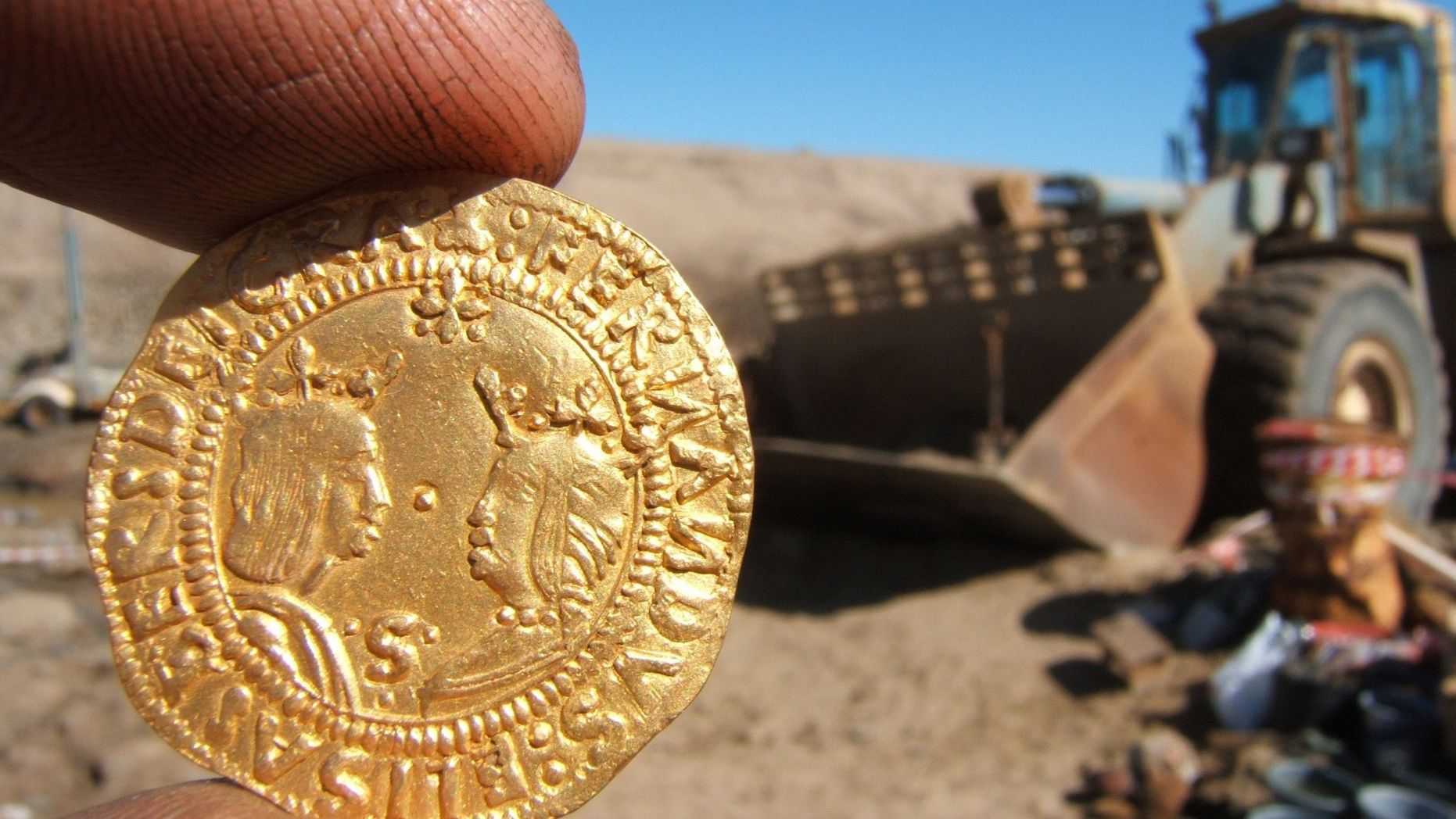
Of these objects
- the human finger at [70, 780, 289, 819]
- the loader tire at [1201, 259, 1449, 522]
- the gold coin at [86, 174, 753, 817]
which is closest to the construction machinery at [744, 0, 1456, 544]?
the loader tire at [1201, 259, 1449, 522]

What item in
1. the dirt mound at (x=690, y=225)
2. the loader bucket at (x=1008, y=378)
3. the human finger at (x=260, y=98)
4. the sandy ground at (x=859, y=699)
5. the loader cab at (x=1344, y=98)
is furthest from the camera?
the dirt mound at (x=690, y=225)

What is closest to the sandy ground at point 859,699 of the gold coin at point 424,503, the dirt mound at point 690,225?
Result: the gold coin at point 424,503

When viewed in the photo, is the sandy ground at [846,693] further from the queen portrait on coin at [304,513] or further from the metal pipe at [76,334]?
the metal pipe at [76,334]

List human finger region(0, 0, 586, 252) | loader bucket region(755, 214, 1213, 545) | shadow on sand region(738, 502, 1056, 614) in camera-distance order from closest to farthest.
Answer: human finger region(0, 0, 586, 252) → loader bucket region(755, 214, 1213, 545) → shadow on sand region(738, 502, 1056, 614)

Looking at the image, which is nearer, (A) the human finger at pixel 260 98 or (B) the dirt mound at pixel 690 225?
(A) the human finger at pixel 260 98

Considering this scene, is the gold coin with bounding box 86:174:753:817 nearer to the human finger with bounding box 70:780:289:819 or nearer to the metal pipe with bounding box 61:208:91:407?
the human finger with bounding box 70:780:289:819

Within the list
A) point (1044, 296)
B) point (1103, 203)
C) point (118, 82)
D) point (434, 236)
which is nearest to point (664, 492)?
point (434, 236)

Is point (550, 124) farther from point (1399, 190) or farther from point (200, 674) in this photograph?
point (1399, 190)
